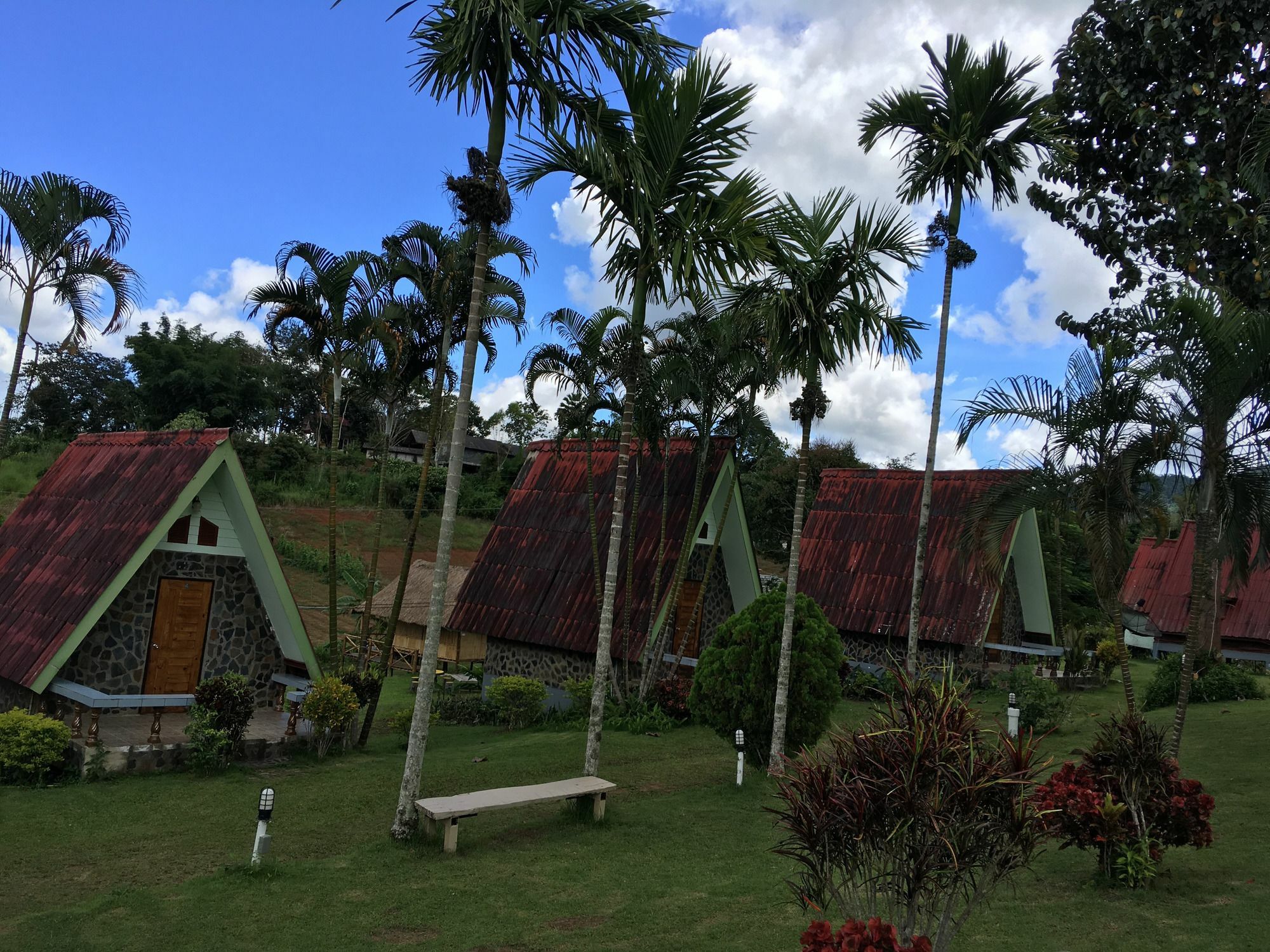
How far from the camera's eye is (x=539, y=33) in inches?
353

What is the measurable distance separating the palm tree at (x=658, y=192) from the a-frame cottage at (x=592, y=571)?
5935mm

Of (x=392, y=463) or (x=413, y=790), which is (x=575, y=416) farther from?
(x=392, y=463)

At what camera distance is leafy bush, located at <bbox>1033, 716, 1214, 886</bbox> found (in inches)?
298

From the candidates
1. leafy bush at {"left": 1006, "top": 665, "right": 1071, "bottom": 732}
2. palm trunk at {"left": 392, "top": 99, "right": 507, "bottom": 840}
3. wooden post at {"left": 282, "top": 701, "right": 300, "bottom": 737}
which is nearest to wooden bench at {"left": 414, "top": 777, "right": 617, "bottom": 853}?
palm trunk at {"left": 392, "top": 99, "right": 507, "bottom": 840}

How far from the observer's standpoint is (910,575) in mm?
21719

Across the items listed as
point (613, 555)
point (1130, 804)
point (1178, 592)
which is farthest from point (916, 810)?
point (1178, 592)

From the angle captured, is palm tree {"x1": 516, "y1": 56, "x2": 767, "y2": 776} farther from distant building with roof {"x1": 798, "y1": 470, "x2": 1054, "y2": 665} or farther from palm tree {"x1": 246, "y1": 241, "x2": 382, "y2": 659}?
distant building with roof {"x1": 798, "y1": 470, "x2": 1054, "y2": 665}

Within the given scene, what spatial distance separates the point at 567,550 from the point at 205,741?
9.45 meters

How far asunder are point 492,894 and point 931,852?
4.34 meters

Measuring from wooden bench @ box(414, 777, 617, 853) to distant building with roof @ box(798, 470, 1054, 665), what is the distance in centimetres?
1239

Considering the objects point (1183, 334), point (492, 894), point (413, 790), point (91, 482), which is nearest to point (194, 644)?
point (91, 482)

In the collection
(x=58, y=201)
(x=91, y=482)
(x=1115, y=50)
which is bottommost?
(x=91, y=482)

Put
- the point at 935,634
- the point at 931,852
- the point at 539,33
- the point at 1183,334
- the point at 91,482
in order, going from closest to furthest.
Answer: the point at 931,852 → the point at 539,33 → the point at 1183,334 → the point at 91,482 → the point at 935,634

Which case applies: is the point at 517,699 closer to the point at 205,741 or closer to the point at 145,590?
the point at 205,741
